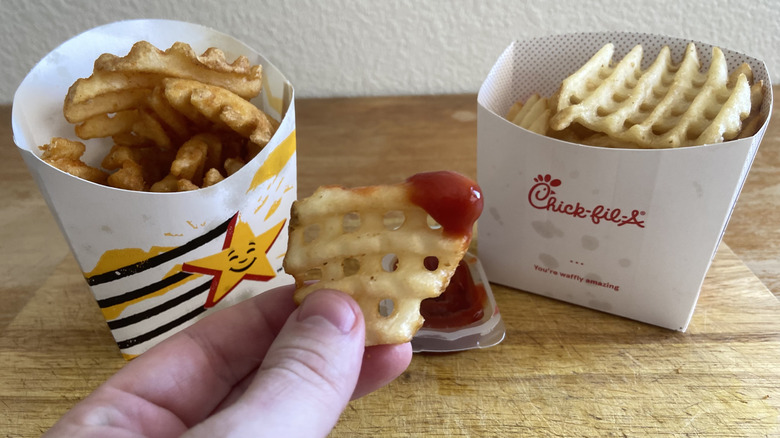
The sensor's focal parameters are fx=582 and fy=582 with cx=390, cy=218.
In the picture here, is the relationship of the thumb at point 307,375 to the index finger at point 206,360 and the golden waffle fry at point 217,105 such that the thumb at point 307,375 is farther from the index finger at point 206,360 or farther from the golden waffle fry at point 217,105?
the golden waffle fry at point 217,105

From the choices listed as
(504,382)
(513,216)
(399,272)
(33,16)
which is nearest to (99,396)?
(399,272)

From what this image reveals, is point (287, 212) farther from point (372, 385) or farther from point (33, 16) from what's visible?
point (33, 16)

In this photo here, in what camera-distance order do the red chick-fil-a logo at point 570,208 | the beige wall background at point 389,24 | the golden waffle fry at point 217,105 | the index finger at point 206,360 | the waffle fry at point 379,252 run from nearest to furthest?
the waffle fry at point 379,252, the index finger at point 206,360, the golden waffle fry at point 217,105, the red chick-fil-a logo at point 570,208, the beige wall background at point 389,24

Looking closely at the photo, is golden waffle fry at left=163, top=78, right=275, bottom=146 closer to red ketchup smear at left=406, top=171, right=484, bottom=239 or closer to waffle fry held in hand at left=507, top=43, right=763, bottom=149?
red ketchup smear at left=406, top=171, right=484, bottom=239

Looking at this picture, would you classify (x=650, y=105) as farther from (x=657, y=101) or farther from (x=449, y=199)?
(x=449, y=199)

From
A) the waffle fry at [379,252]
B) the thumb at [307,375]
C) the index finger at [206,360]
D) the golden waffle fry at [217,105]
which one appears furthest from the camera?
the golden waffle fry at [217,105]

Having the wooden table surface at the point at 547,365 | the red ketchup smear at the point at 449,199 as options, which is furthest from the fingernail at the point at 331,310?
the wooden table surface at the point at 547,365
